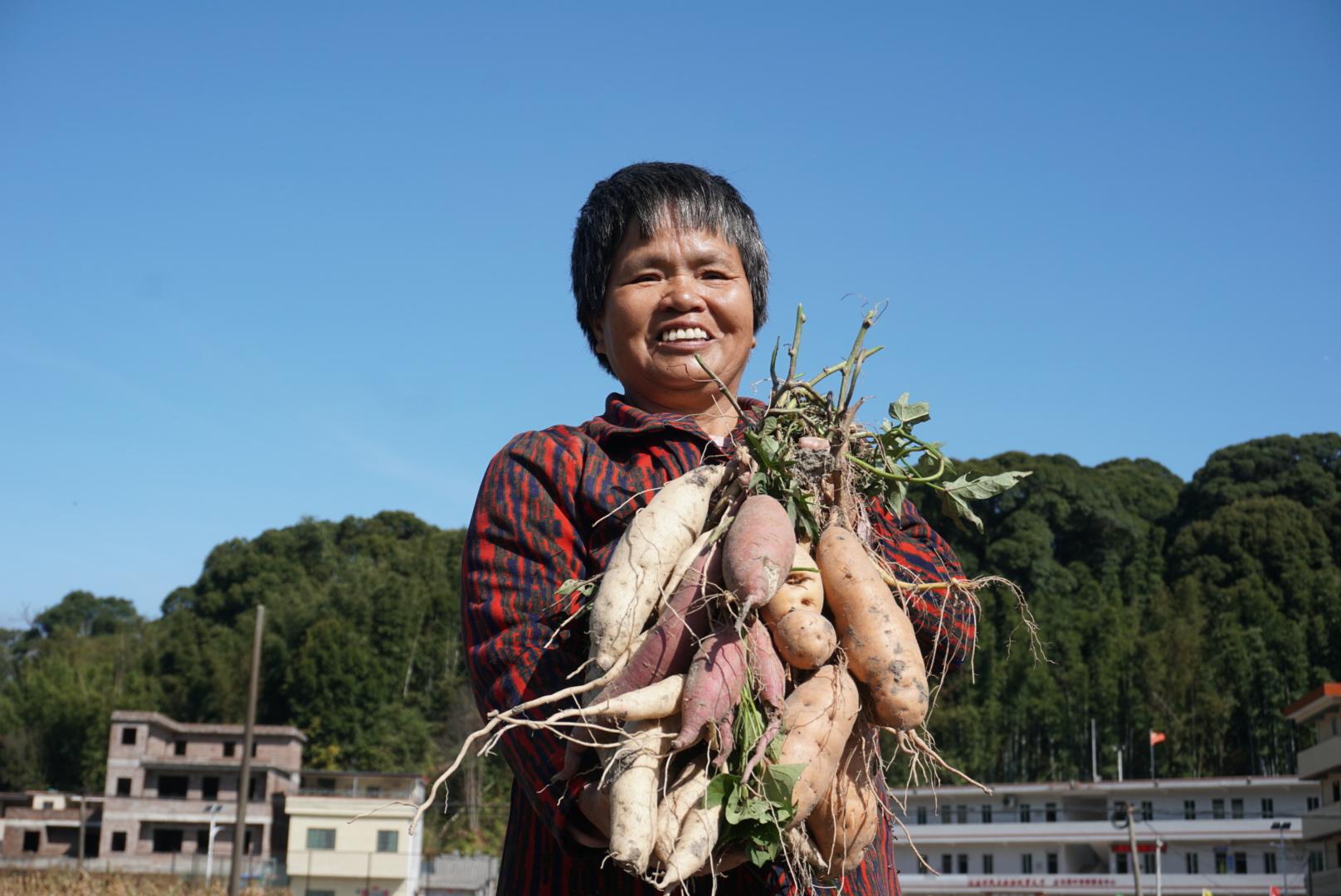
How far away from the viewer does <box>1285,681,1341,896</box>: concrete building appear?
35312mm

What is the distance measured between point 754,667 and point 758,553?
156 millimetres

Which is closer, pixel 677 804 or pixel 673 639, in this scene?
pixel 677 804

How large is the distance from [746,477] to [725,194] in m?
0.76

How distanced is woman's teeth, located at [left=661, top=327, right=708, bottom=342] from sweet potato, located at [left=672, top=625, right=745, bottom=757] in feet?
2.55

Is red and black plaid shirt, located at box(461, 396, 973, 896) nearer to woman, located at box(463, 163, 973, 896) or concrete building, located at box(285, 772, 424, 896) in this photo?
woman, located at box(463, 163, 973, 896)

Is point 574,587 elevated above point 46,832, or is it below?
above

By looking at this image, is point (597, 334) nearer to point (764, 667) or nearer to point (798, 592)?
point (798, 592)

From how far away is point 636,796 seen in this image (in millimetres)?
1519

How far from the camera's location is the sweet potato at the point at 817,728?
158cm

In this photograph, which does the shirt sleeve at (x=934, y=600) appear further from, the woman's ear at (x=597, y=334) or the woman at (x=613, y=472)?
the woman's ear at (x=597, y=334)

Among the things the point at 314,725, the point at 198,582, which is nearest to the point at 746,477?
the point at 314,725

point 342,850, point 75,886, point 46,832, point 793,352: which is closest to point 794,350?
point 793,352

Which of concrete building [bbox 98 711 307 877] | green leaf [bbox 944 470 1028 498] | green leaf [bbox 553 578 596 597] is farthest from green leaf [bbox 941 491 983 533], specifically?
concrete building [bbox 98 711 307 877]

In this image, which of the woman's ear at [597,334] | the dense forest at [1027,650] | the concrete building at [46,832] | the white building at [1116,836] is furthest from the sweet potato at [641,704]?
the concrete building at [46,832]
